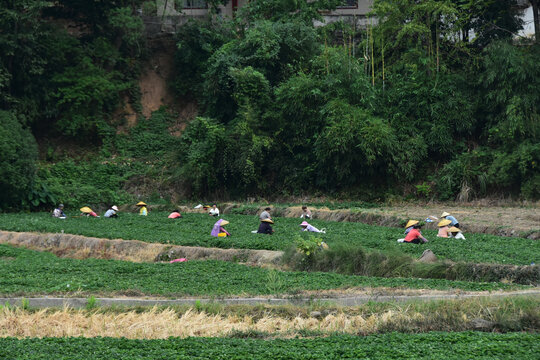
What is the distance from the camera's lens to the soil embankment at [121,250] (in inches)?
822

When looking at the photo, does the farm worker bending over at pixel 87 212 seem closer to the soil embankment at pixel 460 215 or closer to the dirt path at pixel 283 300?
the soil embankment at pixel 460 215

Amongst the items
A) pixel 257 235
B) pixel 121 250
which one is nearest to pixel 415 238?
pixel 257 235

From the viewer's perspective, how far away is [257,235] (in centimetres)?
2380

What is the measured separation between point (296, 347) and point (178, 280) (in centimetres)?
674

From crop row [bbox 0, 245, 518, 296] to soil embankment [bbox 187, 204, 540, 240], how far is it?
9277 mm

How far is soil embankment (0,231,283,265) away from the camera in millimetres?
20875

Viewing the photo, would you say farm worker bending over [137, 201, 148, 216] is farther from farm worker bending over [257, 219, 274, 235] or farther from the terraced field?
the terraced field

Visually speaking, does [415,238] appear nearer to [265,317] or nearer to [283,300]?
[283,300]

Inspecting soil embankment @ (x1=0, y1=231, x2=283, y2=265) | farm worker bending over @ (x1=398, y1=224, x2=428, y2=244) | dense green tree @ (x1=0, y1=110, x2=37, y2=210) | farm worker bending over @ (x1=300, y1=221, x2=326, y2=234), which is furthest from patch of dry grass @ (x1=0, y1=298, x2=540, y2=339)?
dense green tree @ (x1=0, y1=110, x2=37, y2=210)

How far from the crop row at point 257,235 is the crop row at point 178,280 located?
9.77ft

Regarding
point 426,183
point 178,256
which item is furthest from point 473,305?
point 426,183

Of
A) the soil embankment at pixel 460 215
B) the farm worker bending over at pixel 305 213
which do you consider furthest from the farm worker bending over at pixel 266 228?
the soil embankment at pixel 460 215

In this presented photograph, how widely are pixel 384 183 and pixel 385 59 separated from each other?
8840 mm

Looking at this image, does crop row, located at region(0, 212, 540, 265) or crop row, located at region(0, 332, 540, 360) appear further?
crop row, located at region(0, 212, 540, 265)
